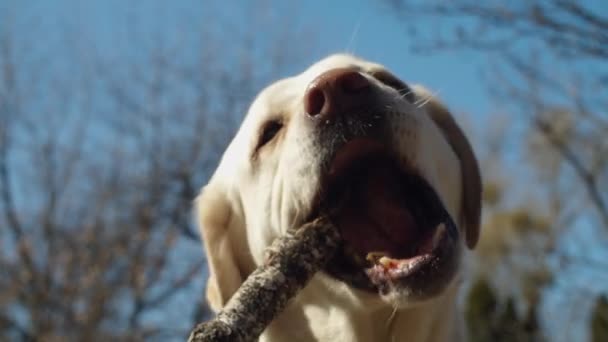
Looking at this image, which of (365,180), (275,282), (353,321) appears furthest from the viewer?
(353,321)

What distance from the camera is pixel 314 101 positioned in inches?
105

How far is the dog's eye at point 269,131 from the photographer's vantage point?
10.1ft

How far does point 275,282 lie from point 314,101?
58 centimetres

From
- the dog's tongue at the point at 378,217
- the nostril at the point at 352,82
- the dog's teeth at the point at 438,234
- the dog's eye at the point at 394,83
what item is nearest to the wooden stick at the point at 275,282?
the dog's tongue at the point at 378,217

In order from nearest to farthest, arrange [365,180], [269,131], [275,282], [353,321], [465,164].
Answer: [275,282] < [365,180] < [353,321] < [269,131] < [465,164]

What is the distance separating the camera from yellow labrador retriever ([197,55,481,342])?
2615mm

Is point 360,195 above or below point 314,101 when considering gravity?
below

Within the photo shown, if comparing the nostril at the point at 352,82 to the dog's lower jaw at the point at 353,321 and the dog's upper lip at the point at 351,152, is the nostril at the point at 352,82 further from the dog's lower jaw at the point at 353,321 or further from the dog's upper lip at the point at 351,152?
the dog's lower jaw at the point at 353,321

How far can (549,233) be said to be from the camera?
2559 centimetres

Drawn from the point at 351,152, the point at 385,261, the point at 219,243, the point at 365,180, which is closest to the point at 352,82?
the point at 351,152

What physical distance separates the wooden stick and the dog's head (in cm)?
8

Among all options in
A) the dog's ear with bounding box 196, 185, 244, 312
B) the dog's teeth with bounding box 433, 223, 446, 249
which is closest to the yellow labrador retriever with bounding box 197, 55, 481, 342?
the dog's teeth with bounding box 433, 223, 446, 249

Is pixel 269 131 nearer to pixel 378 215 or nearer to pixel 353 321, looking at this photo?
pixel 378 215

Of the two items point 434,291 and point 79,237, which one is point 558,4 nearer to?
point 434,291
